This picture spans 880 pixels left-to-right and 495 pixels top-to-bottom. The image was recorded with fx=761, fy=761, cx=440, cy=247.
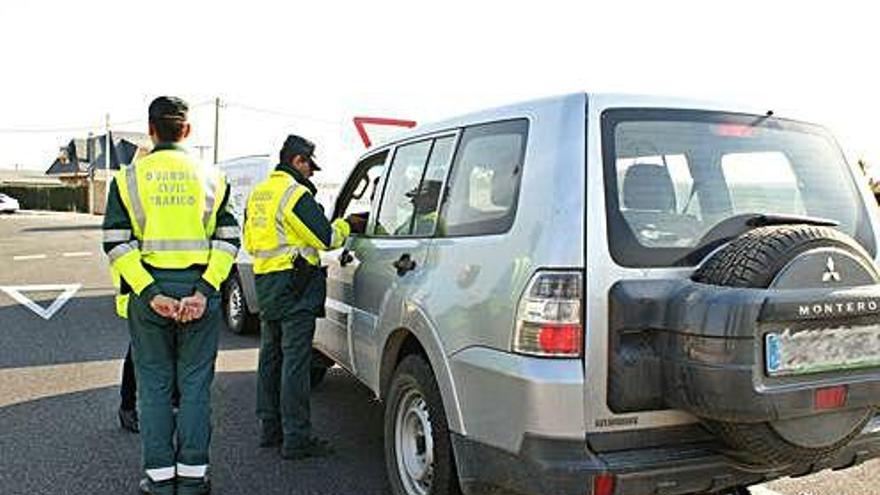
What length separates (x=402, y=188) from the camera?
4.26m

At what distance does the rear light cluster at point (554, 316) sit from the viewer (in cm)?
265

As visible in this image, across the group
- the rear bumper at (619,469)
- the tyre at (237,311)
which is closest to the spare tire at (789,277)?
the rear bumper at (619,469)

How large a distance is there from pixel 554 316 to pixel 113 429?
368 centimetres

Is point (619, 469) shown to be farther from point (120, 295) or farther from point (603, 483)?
point (120, 295)

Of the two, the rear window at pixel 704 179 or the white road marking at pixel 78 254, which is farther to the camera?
the white road marking at pixel 78 254

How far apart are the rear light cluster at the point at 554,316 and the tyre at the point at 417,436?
747 mm

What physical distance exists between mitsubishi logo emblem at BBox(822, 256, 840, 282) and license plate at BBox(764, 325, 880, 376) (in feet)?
0.58

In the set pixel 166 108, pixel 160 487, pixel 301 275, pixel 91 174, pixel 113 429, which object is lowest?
pixel 91 174

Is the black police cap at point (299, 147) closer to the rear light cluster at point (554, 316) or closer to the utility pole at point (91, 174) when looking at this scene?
the rear light cluster at point (554, 316)

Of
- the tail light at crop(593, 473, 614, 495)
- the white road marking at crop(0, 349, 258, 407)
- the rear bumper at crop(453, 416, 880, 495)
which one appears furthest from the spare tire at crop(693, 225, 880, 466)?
the white road marking at crop(0, 349, 258, 407)

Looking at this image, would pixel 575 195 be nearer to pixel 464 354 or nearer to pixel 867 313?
pixel 464 354

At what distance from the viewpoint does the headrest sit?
2869 millimetres

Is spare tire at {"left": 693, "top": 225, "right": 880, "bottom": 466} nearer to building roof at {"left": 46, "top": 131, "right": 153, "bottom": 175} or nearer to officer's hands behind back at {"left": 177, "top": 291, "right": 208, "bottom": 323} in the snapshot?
officer's hands behind back at {"left": 177, "top": 291, "right": 208, "bottom": 323}

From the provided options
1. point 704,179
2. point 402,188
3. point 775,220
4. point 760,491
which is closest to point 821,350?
point 775,220
